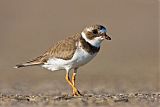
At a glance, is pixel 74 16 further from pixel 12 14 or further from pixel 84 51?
pixel 84 51

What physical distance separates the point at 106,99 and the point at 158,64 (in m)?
11.3

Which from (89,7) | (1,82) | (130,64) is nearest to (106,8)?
(89,7)

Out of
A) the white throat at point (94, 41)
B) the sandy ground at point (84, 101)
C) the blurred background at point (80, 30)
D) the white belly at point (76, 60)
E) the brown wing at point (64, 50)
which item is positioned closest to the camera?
the sandy ground at point (84, 101)

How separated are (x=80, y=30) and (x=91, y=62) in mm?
6590

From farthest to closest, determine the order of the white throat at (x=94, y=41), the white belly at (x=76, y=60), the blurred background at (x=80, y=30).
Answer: the blurred background at (x=80, y=30)
the white throat at (x=94, y=41)
the white belly at (x=76, y=60)

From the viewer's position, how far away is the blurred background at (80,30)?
1689 cm

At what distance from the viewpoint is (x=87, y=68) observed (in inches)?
855

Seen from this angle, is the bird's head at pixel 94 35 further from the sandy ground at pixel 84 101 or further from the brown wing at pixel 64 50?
the sandy ground at pixel 84 101

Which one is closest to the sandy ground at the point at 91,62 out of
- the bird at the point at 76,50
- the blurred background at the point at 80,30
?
the blurred background at the point at 80,30

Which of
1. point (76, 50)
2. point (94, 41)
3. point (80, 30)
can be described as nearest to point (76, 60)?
point (76, 50)

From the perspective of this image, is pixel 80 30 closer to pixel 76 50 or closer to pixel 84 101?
pixel 76 50

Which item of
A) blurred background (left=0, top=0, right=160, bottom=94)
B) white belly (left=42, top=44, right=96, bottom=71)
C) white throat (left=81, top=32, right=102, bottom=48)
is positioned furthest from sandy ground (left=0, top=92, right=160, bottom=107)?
blurred background (left=0, top=0, right=160, bottom=94)

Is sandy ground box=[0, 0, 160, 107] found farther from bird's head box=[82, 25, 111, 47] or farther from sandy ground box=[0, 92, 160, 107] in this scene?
bird's head box=[82, 25, 111, 47]

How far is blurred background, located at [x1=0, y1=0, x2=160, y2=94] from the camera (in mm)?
16891
